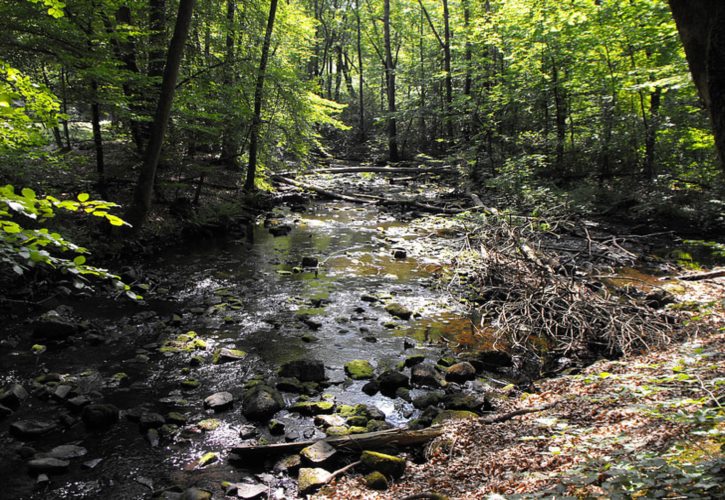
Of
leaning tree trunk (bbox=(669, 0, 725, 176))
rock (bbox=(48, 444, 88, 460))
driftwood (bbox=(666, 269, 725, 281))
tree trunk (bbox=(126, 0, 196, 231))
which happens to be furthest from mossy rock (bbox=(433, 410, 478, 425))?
tree trunk (bbox=(126, 0, 196, 231))

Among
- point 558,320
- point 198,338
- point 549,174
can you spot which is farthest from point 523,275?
point 549,174

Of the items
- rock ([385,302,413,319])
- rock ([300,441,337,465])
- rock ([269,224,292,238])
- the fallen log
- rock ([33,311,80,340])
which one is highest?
the fallen log

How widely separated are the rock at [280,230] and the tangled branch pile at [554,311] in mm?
7613

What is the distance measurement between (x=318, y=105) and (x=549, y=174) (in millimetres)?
9966

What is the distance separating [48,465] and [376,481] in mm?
3292

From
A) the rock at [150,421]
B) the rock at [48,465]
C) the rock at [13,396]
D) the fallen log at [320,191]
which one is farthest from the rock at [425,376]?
the fallen log at [320,191]

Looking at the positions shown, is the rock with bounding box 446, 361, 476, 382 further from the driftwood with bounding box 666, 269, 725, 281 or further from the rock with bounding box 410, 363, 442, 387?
the driftwood with bounding box 666, 269, 725, 281

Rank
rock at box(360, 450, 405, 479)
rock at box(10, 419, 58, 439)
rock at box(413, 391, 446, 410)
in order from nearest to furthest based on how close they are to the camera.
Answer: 1. rock at box(360, 450, 405, 479)
2. rock at box(10, 419, 58, 439)
3. rock at box(413, 391, 446, 410)

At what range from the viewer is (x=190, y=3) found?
384 inches

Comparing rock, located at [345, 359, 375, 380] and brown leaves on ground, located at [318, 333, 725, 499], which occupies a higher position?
brown leaves on ground, located at [318, 333, 725, 499]

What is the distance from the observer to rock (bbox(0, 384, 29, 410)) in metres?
5.19

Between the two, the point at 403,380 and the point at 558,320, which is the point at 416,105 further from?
the point at 403,380

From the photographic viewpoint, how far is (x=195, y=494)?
12.8ft

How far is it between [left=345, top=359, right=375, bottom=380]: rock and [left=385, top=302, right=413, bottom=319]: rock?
6.28 feet
